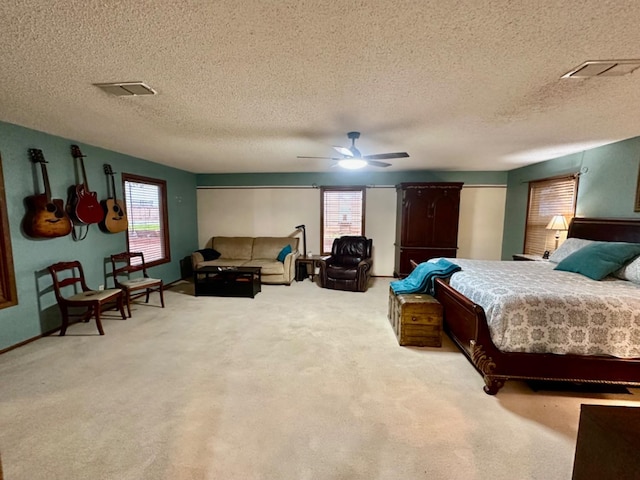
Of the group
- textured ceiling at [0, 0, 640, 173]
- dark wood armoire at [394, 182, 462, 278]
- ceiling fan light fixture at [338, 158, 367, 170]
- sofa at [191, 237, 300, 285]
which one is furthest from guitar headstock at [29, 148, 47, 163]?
dark wood armoire at [394, 182, 462, 278]

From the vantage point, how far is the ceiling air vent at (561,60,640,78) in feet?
5.50

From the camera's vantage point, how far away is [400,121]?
2.76m

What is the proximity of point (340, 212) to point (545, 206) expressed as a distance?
361 cm

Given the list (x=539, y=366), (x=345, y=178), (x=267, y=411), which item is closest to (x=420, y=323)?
(x=539, y=366)

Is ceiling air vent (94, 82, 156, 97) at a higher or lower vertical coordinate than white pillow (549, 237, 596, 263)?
higher

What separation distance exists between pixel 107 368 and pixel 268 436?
1.75 m

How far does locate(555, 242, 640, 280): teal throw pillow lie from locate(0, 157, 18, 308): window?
5.78 metres

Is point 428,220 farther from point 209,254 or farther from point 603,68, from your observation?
point 209,254

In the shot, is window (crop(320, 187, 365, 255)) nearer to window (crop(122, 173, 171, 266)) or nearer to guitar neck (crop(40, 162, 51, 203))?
window (crop(122, 173, 171, 266))

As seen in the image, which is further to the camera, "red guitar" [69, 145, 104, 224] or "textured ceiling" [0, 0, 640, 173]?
"red guitar" [69, 145, 104, 224]

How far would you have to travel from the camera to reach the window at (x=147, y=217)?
459 centimetres

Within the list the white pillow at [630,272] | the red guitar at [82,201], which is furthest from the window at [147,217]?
the white pillow at [630,272]

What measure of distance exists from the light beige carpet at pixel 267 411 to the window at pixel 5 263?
542 millimetres

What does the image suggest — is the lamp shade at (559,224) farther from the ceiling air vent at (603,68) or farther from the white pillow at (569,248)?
the ceiling air vent at (603,68)
